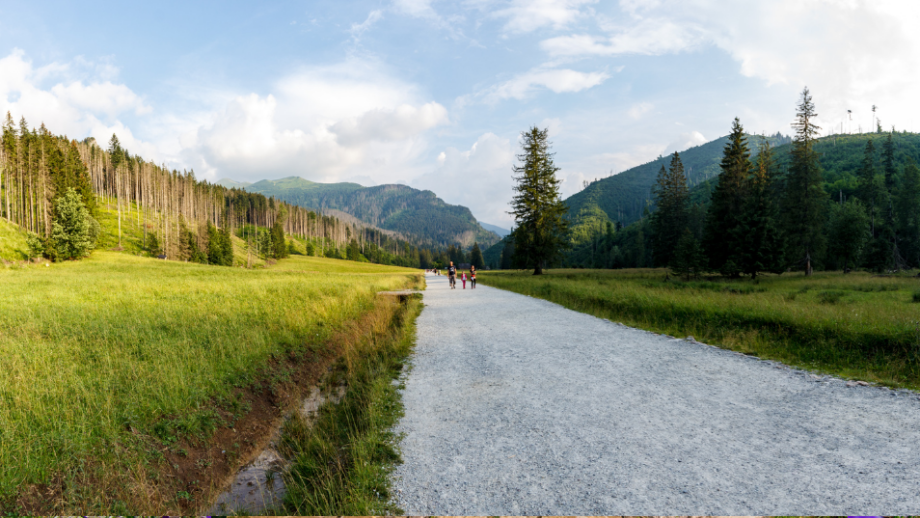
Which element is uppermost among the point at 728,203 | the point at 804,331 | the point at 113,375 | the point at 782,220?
the point at 728,203

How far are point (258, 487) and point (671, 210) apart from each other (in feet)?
212

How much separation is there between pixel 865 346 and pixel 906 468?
617cm

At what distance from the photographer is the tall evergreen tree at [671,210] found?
186 ft

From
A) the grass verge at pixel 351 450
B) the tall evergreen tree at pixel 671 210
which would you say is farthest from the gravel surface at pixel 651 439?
the tall evergreen tree at pixel 671 210

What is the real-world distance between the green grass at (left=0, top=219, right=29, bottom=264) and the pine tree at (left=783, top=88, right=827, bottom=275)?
8359cm

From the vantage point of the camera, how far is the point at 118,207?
8394 centimetres

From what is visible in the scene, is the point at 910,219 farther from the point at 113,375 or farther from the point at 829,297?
the point at 113,375

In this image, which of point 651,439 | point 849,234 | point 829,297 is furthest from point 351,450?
point 849,234

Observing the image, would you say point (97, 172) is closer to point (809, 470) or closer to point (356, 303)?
point (356, 303)

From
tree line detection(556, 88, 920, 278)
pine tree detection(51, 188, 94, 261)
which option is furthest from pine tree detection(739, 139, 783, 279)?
pine tree detection(51, 188, 94, 261)

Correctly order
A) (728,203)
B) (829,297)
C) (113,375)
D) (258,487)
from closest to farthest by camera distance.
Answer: (258,487)
(113,375)
(829,297)
(728,203)

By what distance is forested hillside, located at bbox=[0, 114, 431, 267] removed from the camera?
5434 cm

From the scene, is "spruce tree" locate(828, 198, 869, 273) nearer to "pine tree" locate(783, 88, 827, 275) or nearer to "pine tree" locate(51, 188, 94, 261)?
"pine tree" locate(783, 88, 827, 275)

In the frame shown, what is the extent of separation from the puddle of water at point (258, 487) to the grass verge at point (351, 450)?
19 cm
